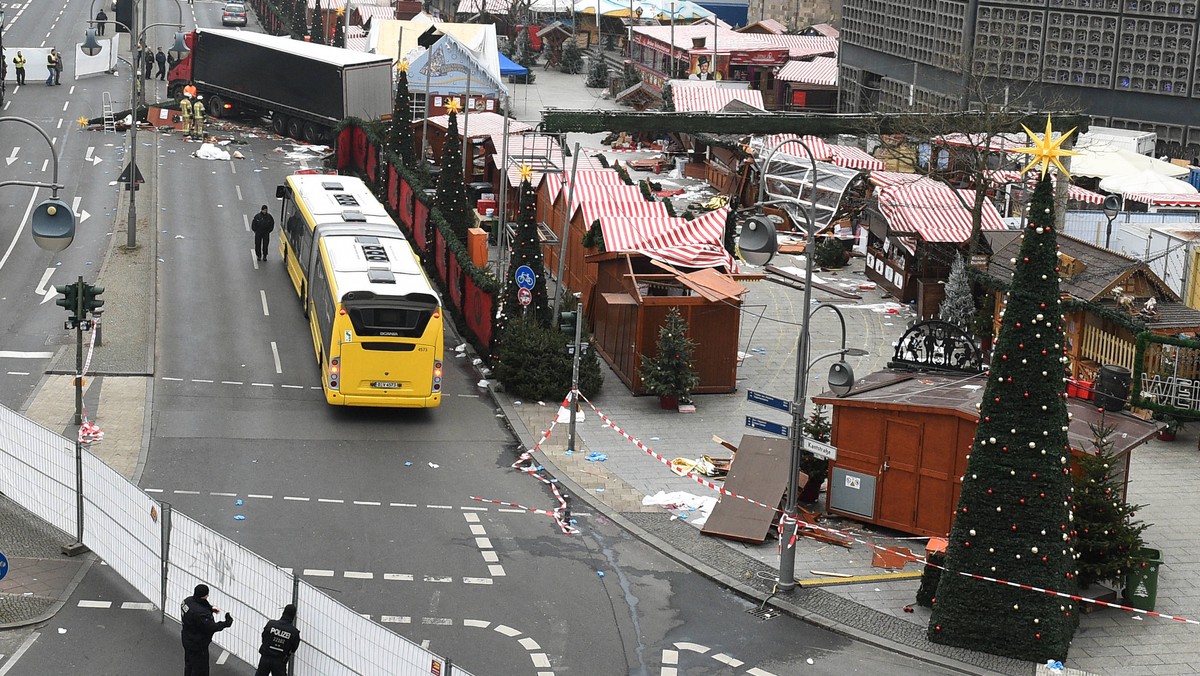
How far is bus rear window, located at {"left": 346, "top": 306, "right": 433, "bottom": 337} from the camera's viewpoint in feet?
96.7

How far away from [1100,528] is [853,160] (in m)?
32.3

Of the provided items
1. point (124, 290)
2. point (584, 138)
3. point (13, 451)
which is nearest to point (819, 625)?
point (13, 451)

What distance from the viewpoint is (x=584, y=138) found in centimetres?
6969

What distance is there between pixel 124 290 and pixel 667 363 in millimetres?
15678

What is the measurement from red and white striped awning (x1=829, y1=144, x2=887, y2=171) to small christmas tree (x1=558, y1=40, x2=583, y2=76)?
43829 mm

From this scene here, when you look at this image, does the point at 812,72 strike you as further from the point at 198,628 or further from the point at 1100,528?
the point at 198,628

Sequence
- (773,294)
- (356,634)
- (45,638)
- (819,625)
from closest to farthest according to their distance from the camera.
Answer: (356,634) < (45,638) < (819,625) < (773,294)

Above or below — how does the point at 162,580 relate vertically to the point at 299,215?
below

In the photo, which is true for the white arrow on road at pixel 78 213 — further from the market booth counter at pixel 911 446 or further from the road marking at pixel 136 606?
the market booth counter at pixel 911 446

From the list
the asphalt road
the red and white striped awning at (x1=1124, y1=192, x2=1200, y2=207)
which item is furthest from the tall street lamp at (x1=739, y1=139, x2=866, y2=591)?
the red and white striped awning at (x1=1124, y1=192, x2=1200, y2=207)

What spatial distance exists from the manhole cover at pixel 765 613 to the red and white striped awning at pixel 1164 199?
2949 cm

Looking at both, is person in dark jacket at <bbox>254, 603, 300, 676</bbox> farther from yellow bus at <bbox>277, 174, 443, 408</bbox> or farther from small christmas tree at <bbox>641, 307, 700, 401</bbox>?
small christmas tree at <bbox>641, 307, 700, 401</bbox>

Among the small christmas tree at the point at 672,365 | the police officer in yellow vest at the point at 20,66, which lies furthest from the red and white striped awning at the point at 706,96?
the small christmas tree at the point at 672,365

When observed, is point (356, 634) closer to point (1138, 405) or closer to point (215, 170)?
point (1138, 405)
